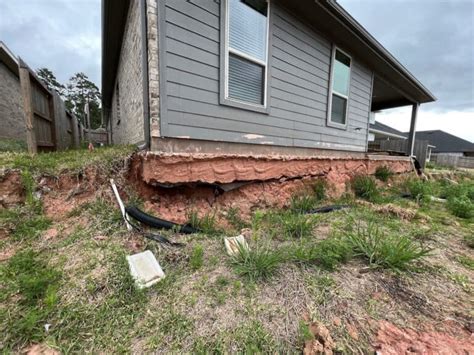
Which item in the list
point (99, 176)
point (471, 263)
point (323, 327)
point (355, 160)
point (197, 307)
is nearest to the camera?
point (323, 327)

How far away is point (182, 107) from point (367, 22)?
10.3 m

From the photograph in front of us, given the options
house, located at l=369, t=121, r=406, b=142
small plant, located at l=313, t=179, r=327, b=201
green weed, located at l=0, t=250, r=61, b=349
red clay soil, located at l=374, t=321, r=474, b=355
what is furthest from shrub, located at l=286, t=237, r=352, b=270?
house, located at l=369, t=121, r=406, b=142

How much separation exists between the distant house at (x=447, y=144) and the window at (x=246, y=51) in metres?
36.0

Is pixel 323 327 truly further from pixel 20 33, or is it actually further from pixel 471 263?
pixel 20 33

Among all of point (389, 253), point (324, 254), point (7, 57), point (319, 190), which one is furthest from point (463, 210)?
point (7, 57)

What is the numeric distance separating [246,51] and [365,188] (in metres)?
4.02

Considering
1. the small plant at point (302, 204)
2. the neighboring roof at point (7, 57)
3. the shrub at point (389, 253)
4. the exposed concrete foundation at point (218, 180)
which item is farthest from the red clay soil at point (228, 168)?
the neighboring roof at point (7, 57)

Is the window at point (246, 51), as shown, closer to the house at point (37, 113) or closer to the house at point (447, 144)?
the house at point (37, 113)

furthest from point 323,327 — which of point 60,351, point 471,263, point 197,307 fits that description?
point 471,263

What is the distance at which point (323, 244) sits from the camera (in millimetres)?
2168

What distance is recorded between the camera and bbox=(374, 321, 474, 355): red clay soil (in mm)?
1239

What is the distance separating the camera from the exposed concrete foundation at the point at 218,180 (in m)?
2.63

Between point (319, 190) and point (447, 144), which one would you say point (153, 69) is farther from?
point (447, 144)

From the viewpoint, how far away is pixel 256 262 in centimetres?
184
